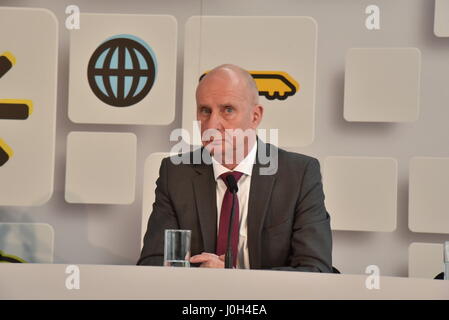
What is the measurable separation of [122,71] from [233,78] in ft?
3.24

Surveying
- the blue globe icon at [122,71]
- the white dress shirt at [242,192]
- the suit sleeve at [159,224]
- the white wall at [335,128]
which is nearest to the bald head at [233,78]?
the white dress shirt at [242,192]

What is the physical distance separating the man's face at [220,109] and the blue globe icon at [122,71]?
89 cm

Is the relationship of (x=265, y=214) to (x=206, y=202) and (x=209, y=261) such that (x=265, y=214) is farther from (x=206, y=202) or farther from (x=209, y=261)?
(x=209, y=261)

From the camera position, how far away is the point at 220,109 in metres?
2.53

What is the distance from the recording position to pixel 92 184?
3.40 metres

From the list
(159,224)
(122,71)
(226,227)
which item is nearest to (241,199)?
(226,227)

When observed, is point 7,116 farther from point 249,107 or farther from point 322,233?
point 322,233

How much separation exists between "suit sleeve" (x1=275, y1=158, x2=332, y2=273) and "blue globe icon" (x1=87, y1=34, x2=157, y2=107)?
117 cm

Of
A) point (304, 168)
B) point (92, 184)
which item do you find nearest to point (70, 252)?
point (92, 184)

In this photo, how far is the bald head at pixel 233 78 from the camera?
2541mm

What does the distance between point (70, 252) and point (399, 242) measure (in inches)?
58.1

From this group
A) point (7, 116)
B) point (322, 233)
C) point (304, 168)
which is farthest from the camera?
point (7, 116)

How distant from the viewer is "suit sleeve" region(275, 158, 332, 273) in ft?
7.14

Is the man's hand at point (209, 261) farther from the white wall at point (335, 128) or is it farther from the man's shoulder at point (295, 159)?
the white wall at point (335, 128)
